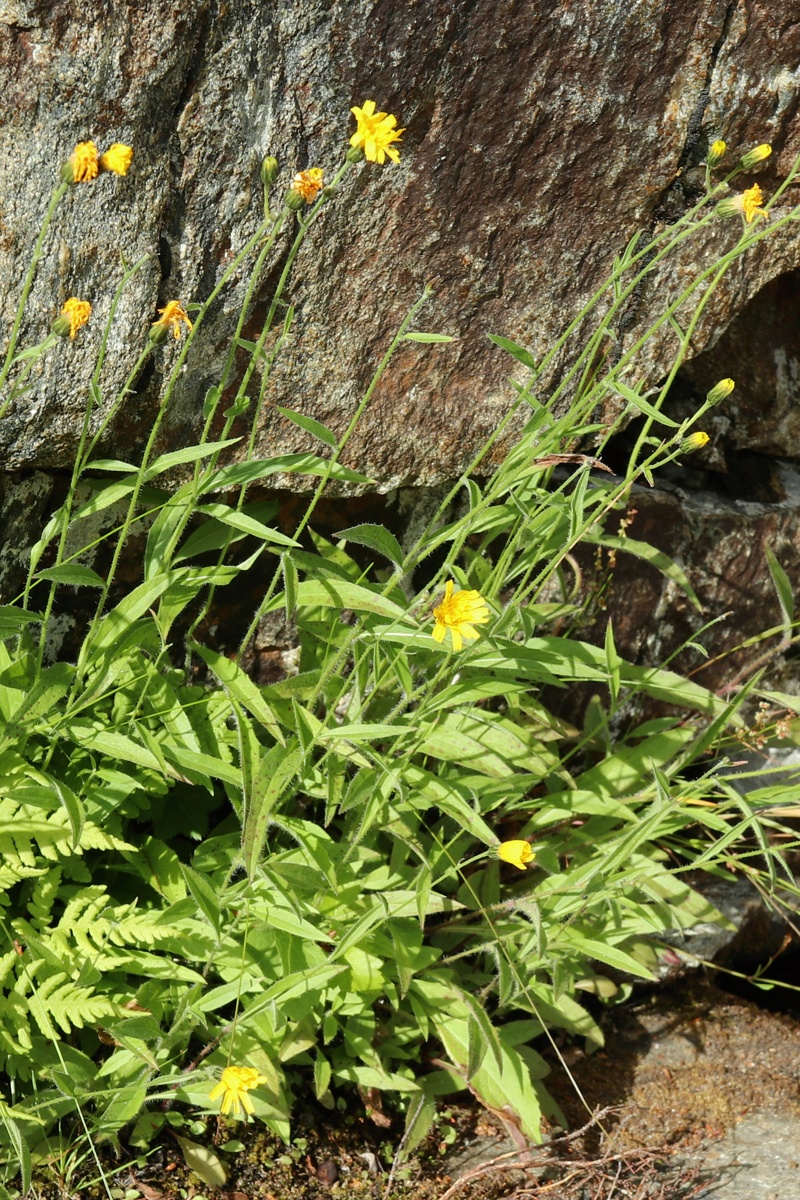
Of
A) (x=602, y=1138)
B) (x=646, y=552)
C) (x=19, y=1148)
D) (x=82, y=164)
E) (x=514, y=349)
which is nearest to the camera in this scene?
(x=82, y=164)

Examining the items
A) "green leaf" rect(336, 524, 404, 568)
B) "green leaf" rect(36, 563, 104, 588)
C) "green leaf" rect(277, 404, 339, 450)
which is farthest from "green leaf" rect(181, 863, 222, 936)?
"green leaf" rect(277, 404, 339, 450)

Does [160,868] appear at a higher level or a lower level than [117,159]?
lower

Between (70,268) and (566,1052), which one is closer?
(70,268)

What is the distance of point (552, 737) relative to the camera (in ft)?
8.98

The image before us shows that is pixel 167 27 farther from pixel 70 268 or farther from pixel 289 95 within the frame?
pixel 70 268

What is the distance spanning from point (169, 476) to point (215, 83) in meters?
0.80

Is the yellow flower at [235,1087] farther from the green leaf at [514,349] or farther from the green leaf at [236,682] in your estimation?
the green leaf at [514,349]

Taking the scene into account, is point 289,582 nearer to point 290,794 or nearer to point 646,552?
point 290,794

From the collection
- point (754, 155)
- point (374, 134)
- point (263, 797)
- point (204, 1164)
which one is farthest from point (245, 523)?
point (204, 1164)

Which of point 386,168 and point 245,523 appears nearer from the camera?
point 245,523

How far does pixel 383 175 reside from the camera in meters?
2.44

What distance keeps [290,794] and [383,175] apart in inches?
53.3

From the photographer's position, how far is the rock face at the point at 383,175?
7.05 ft

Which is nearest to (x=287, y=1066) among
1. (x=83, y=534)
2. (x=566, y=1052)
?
(x=566, y=1052)
